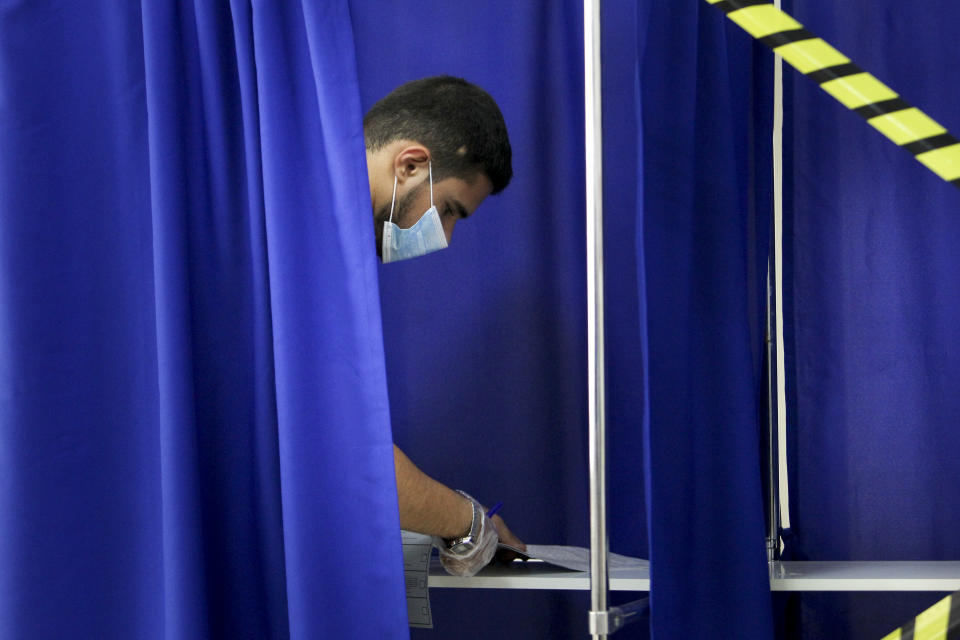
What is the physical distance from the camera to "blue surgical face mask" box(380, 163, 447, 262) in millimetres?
1512

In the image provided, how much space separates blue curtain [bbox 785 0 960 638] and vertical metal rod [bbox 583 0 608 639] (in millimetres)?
727

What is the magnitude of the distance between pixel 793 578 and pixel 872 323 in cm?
54

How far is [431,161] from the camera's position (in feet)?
5.34

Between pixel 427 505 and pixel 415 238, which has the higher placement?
pixel 415 238

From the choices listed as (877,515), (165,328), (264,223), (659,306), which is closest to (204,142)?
(264,223)

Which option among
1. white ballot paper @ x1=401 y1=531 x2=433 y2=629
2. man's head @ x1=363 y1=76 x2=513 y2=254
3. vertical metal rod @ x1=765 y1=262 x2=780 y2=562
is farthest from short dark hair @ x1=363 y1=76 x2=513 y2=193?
white ballot paper @ x1=401 y1=531 x2=433 y2=629

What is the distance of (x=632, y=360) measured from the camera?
69.3 inches

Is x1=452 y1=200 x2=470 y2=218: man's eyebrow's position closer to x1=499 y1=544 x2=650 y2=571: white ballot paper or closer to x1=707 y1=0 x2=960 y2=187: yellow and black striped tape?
x1=499 y1=544 x2=650 y2=571: white ballot paper

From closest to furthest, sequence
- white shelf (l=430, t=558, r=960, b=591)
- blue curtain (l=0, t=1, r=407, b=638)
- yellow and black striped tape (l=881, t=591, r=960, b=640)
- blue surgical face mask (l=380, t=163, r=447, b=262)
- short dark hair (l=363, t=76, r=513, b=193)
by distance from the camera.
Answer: yellow and black striped tape (l=881, t=591, r=960, b=640) < blue curtain (l=0, t=1, r=407, b=638) < white shelf (l=430, t=558, r=960, b=591) < blue surgical face mask (l=380, t=163, r=447, b=262) < short dark hair (l=363, t=76, r=513, b=193)

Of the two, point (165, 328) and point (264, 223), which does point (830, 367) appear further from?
point (165, 328)

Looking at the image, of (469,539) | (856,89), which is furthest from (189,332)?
(856,89)

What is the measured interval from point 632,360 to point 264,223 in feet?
Answer: 2.90

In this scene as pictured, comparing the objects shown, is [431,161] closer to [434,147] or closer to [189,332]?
[434,147]

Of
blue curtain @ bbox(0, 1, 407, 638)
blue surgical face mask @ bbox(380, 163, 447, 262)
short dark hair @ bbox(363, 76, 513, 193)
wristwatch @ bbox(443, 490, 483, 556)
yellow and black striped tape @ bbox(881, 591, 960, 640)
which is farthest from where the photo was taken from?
short dark hair @ bbox(363, 76, 513, 193)
